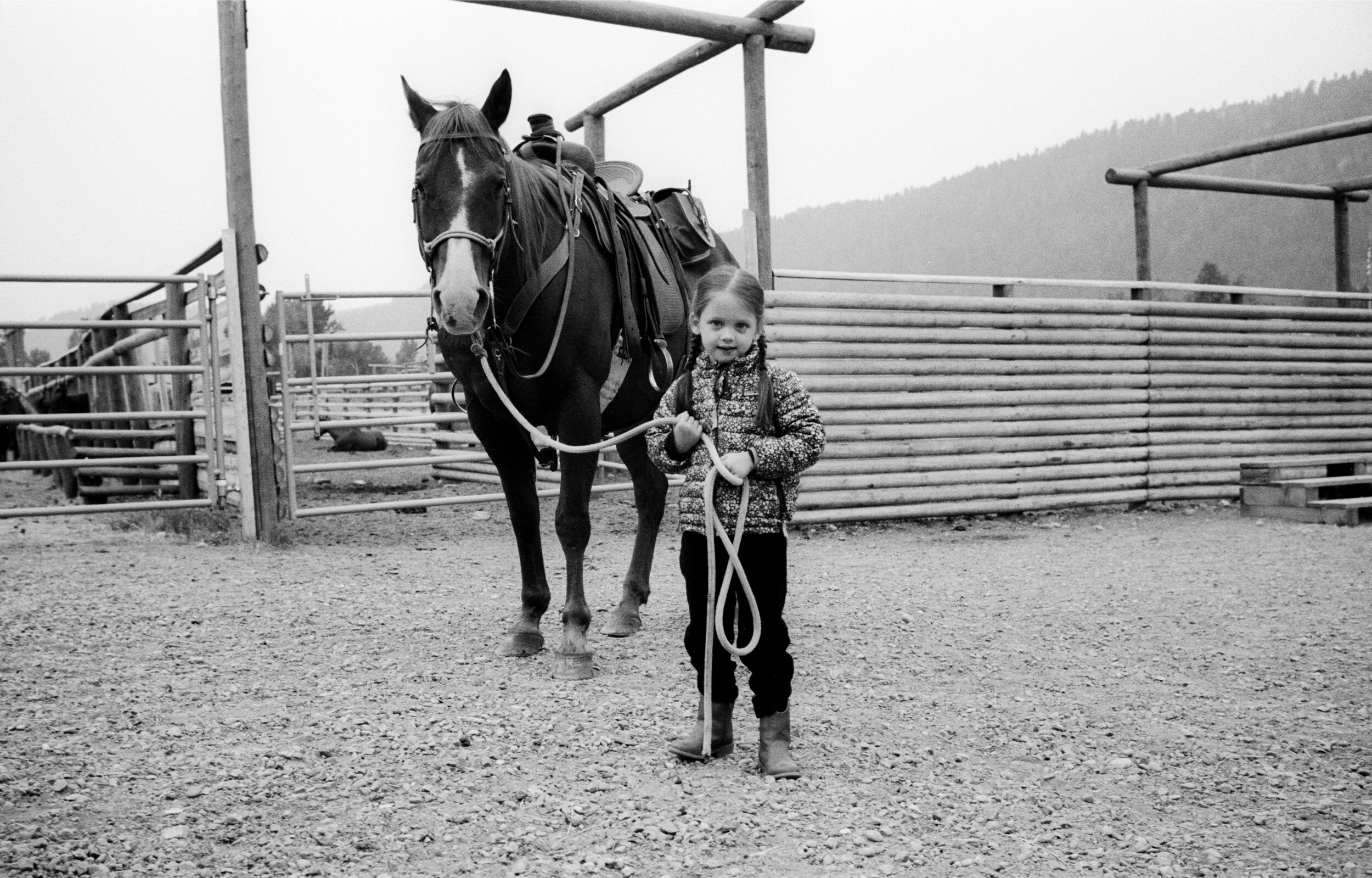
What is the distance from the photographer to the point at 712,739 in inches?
117

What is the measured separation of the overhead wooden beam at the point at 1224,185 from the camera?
35.2 feet

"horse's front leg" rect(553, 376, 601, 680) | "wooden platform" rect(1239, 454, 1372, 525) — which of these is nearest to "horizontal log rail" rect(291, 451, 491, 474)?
"horse's front leg" rect(553, 376, 601, 680)

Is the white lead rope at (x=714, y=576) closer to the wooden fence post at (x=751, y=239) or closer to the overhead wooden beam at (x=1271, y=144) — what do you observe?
the wooden fence post at (x=751, y=239)

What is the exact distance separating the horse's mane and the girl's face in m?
1.32

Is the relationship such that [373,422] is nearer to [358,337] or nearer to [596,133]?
[358,337]

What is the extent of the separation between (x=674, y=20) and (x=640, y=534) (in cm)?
432

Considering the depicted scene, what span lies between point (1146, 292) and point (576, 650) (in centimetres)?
797

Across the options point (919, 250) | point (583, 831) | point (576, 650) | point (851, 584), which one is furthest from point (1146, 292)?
point (919, 250)

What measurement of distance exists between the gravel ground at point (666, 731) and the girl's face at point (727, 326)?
1.19 meters

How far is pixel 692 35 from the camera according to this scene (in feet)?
25.3

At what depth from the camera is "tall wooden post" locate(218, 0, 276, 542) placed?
277 inches

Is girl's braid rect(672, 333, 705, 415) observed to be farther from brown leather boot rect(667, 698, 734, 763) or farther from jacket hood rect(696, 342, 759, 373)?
brown leather boot rect(667, 698, 734, 763)

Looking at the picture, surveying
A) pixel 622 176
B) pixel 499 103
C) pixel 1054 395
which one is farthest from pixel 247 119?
pixel 1054 395

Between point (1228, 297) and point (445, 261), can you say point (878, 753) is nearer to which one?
point (445, 261)
